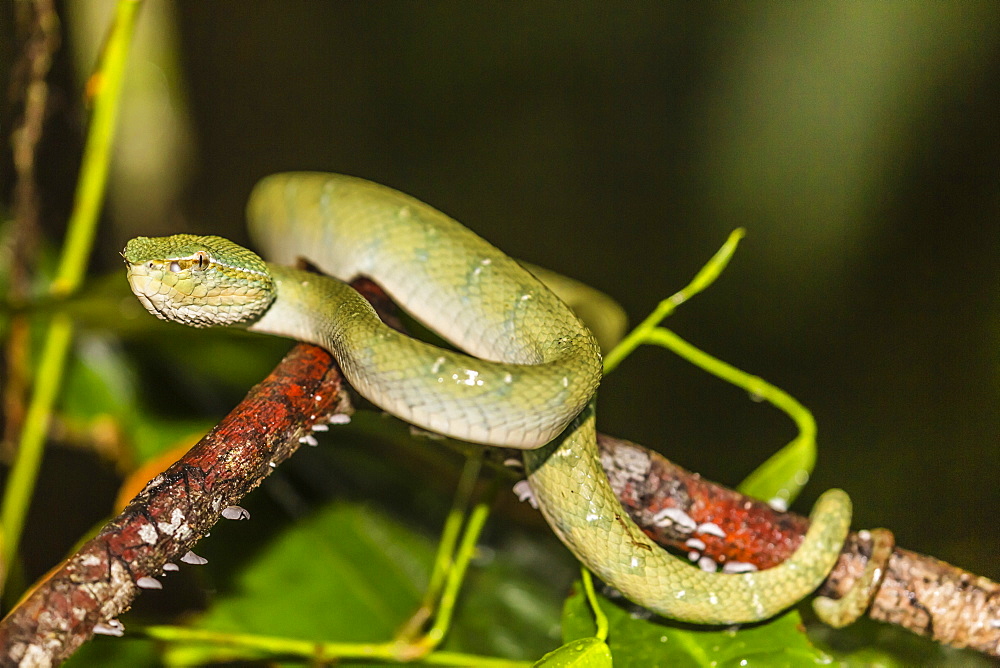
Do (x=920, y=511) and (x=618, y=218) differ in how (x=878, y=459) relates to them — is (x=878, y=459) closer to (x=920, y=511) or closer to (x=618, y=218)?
(x=920, y=511)

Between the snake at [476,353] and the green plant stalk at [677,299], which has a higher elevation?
the green plant stalk at [677,299]

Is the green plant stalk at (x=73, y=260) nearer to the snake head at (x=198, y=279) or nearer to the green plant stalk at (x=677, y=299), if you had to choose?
the snake head at (x=198, y=279)

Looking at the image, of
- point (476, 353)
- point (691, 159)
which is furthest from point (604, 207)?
point (476, 353)

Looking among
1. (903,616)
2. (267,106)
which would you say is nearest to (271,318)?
(903,616)

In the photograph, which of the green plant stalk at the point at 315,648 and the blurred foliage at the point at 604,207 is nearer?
the green plant stalk at the point at 315,648

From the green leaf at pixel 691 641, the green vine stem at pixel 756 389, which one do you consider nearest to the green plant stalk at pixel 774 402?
the green vine stem at pixel 756 389

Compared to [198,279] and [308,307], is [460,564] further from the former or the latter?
[198,279]
